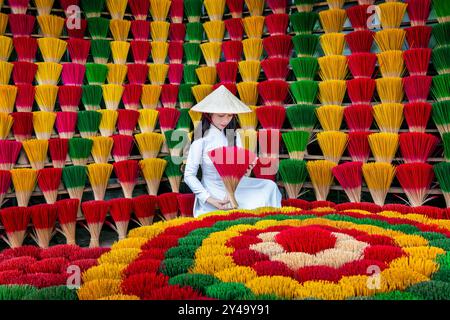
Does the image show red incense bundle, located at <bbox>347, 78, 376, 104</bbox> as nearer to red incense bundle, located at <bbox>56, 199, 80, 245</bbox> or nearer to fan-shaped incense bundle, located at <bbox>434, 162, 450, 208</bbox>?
fan-shaped incense bundle, located at <bbox>434, 162, 450, 208</bbox>

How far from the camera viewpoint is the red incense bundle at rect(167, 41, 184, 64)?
144 inches

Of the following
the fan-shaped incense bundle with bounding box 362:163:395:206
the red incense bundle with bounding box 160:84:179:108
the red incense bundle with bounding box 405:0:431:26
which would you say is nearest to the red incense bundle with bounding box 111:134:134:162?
the red incense bundle with bounding box 160:84:179:108

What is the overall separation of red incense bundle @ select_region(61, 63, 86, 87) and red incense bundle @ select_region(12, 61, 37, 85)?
21 cm

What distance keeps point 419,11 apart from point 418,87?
1.93 feet

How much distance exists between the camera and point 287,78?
11.3ft

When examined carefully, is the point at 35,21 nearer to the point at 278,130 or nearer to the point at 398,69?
the point at 278,130

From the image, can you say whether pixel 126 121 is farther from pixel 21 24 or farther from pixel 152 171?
pixel 21 24

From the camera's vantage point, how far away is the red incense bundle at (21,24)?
3174 mm

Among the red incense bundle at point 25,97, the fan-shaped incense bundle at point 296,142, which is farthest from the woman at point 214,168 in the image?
the red incense bundle at point 25,97

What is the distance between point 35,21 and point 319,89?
2.19 metres

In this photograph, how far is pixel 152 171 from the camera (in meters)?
3.03

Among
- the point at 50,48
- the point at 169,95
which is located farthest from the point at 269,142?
the point at 50,48
